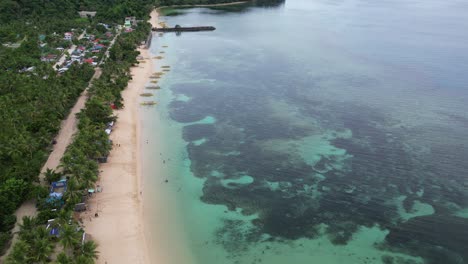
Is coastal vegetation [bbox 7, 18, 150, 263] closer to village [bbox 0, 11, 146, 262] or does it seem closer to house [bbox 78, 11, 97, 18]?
village [bbox 0, 11, 146, 262]

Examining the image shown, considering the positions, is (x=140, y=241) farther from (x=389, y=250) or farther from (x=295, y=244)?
(x=389, y=250)

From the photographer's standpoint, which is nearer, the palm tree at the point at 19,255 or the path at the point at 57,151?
the palm tree at the point at 19,255

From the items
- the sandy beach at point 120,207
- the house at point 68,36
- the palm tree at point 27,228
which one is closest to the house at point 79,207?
the sandy beach at point 120,207

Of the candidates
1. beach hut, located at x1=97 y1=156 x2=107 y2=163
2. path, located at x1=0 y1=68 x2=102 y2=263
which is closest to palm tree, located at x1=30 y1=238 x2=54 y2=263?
path, located at x1=0 y1=68 x2=102 y2=263

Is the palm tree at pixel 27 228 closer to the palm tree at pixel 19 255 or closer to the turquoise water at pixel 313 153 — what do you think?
the palm tree at pixel 19 255

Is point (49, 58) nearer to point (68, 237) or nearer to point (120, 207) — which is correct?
point (120, 207)

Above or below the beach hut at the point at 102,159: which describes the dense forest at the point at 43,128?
above

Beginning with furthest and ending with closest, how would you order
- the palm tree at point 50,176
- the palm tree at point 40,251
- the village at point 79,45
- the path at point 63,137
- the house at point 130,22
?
the house at point 130,22, the village at point 79,45, the path at point 63,137, the palm tree at point 50,176, the palm tree at point 40,251
